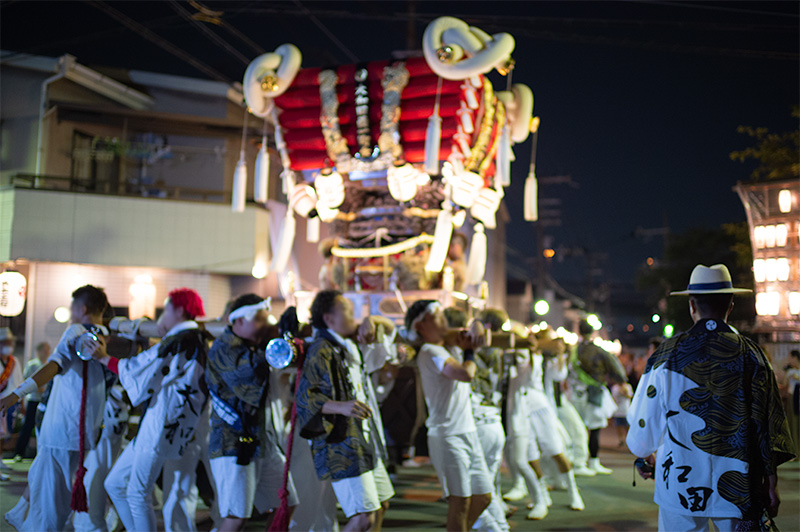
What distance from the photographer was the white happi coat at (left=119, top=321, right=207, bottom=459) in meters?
4.62

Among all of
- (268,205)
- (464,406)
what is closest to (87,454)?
(464,406)

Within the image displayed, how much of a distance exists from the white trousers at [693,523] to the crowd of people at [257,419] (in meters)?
0.03

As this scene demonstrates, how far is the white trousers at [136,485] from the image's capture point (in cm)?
448

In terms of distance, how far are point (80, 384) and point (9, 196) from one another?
502 inches

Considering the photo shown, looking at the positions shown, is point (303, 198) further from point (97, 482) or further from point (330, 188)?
point (97, 482)

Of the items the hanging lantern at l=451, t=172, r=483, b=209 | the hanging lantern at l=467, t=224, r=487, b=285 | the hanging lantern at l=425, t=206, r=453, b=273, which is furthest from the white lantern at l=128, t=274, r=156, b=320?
the hanging lantern at l=451, t=172, r=483, b=209

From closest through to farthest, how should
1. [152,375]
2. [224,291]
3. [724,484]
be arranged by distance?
[724,484], [152,375], [224,291]

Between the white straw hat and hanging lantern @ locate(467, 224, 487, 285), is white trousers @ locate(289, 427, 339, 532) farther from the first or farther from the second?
hanging lantern @ locate(467, 224, 487, 285)

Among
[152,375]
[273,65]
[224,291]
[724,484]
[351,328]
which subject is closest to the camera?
[724,484]

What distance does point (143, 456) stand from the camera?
14.9ft

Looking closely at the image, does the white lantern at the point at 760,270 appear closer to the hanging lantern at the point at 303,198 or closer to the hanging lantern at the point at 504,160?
the hanging lantern at the point at 504,160

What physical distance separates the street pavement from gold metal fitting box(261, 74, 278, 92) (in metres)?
5.85

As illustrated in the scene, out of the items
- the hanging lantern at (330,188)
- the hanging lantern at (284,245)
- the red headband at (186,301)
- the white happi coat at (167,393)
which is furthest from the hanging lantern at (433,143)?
the white happi coat at (167,393)

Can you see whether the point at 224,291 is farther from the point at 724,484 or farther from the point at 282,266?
the point at 724,484
